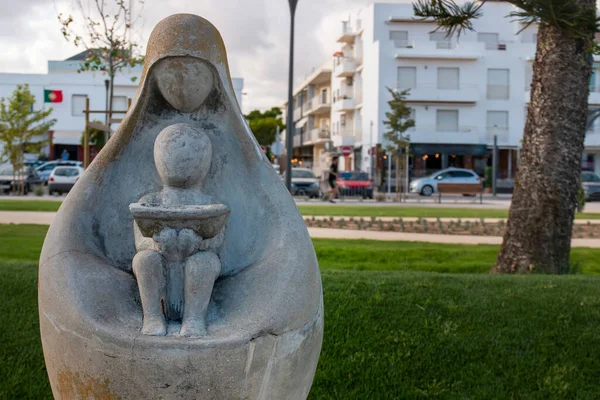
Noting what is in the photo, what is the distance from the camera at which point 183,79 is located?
3.67 m

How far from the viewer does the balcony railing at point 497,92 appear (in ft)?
135

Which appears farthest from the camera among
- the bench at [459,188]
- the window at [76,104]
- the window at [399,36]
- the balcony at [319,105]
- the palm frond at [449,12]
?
the balcony at [319,105]

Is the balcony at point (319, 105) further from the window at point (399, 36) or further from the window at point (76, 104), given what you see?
the window at point (76, 104)

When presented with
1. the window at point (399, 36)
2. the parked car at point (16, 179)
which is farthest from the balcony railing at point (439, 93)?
the parked car at point (16, 179)

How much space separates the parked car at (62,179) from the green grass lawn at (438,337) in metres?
20.5

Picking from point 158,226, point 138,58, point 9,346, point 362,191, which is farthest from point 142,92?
point 362,191

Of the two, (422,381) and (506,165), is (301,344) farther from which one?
(506,165)

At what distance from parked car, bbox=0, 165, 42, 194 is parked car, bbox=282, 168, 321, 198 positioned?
1061cm

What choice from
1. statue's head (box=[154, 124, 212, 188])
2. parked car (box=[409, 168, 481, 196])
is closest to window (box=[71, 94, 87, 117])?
parked car (box=[409, 168, 481, 196])

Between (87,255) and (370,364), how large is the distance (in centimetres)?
258

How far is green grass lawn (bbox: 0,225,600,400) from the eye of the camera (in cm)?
503

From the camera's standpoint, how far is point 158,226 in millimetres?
3322

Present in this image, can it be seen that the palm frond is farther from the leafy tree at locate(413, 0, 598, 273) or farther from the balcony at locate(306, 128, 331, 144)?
the balcony at locate(306, 128, 331, 144)

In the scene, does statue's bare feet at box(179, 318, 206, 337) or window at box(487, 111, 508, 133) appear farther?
window at box(487, 111, 508, 133)
